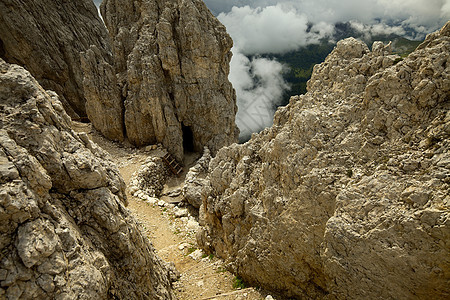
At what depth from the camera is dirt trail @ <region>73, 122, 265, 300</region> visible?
9.45 m

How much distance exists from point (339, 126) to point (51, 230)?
795cm

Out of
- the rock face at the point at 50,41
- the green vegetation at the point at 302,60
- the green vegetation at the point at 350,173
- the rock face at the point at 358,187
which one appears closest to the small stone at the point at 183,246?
the rock face at the point at 358,187

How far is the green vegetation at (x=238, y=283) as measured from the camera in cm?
941

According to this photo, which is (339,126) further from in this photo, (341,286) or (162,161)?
(162,161)

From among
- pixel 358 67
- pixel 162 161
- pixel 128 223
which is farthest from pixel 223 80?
pixel 128 223

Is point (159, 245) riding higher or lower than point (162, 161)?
lower

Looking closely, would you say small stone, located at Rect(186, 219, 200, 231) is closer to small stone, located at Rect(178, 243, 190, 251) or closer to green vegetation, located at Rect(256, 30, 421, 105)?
small stone, located at Rect(178, 243, 190, 251)

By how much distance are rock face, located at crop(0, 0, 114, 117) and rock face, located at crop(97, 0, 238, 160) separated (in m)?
4.39

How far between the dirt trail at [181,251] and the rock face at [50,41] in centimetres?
1179

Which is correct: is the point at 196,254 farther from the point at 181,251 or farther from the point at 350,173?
the point at 350,173

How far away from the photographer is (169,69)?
24.5m

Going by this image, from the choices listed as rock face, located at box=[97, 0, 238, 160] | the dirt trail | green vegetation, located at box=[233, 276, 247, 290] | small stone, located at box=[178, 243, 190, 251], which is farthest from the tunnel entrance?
green vegetation, located at box=[233, 276, 247, 290]

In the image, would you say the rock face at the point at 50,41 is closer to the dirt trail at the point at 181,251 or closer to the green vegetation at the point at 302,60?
the dirt trail at the point at 181,251

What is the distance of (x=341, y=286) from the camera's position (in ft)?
20.4
